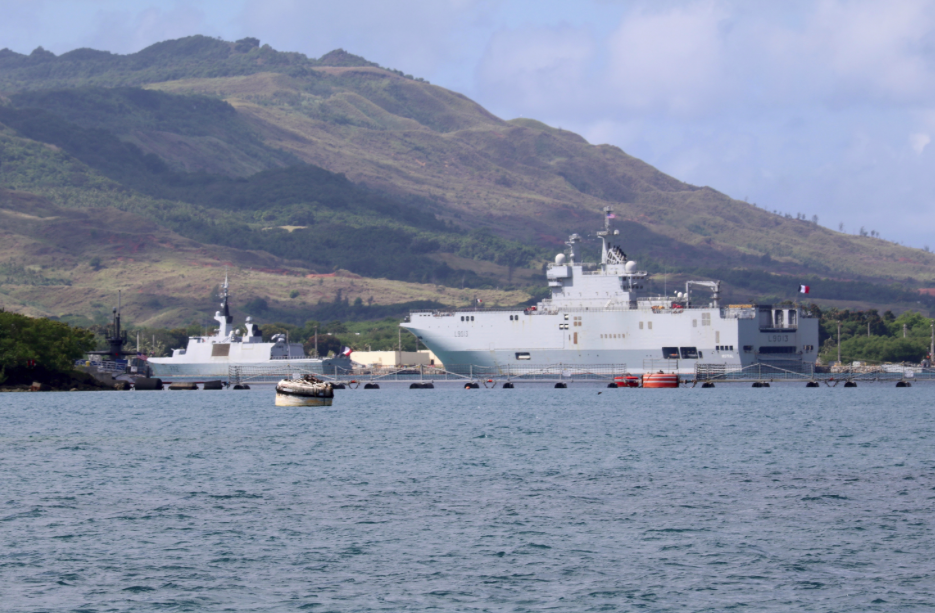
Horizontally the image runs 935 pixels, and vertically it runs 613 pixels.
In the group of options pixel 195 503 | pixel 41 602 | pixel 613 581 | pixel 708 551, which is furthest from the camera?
pixel 195 503

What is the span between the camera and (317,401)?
86.8 meters

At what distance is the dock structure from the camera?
121938mm

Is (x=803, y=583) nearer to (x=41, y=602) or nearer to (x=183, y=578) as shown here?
(x=183, y=578)

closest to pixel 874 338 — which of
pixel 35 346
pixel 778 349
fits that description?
pixel 778 349

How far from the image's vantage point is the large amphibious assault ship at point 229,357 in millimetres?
143250

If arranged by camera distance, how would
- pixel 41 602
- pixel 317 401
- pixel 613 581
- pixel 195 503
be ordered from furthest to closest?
pixel 317 401, pixel 195 503, pixel 613 581, pixel 41 602

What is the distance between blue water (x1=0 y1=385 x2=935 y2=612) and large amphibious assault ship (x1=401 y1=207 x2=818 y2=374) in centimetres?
6235

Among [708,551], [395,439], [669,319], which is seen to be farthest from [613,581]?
[669,319]

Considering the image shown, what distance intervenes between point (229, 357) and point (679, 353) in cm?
5785

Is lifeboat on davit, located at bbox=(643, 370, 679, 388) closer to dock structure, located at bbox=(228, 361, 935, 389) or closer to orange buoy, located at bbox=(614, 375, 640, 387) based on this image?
orange buoy, located at bbox=(614, 375, 640, 387)

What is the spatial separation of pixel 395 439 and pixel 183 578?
106 feet

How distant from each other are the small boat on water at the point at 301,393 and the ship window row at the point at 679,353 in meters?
52.0

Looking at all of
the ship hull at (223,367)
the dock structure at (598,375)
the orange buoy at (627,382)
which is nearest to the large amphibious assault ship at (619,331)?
the dock structure at (598,375)

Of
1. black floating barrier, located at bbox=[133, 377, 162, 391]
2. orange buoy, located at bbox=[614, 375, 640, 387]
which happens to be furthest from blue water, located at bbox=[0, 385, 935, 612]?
black floating barrier, located at bbox=[133, 377, 162, 391]
